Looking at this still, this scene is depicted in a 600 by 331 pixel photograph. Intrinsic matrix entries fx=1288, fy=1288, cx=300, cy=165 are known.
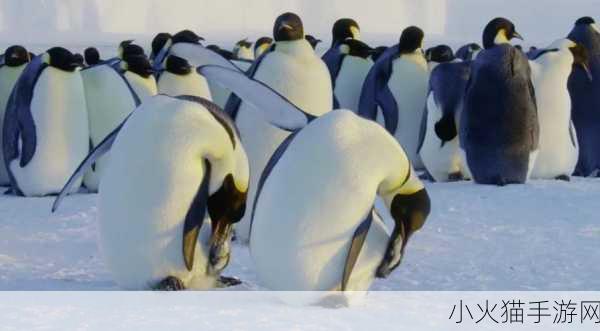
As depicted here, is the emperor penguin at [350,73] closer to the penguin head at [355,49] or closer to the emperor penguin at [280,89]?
the penguin head at [355,49]

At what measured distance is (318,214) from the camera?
3.16 meters

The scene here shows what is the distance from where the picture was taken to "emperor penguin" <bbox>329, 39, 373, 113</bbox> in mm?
7742

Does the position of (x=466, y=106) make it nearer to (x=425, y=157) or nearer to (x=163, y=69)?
(x=425, y=157)

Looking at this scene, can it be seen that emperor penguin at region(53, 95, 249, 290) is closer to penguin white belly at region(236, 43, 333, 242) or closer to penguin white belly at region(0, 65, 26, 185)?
penguin white belly at region(236, 43, 333, 242)

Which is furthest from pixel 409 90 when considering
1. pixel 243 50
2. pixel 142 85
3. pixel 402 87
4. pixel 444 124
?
pixel 243 50

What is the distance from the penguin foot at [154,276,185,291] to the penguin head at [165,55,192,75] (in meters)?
2.39

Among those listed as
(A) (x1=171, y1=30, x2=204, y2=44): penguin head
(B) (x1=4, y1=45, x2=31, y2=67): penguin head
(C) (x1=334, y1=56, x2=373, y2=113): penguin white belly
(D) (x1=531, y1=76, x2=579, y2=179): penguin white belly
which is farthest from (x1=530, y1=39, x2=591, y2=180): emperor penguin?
(B) (x1=4, y1=45, x2=31, y2=67): penguin head

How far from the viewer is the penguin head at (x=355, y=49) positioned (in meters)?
7.85

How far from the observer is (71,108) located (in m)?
6.02

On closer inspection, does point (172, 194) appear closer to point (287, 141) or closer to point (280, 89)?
point (287, 141)

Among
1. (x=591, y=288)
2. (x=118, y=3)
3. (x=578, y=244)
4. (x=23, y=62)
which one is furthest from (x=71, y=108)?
(x=118, y=3)

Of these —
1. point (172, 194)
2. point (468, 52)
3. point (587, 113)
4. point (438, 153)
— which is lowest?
point (468, 52)

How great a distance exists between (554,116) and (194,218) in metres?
3.43
